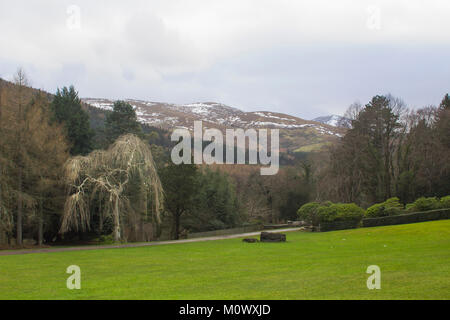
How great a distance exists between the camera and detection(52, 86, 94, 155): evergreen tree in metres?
36.7

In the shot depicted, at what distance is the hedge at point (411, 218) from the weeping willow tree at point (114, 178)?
17164 mm

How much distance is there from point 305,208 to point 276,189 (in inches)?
839

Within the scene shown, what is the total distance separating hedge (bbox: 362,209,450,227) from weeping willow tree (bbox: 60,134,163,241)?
17.2 m

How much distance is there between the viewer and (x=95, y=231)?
33.0 meters

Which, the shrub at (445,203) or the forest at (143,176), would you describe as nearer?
the forest at (143,176)

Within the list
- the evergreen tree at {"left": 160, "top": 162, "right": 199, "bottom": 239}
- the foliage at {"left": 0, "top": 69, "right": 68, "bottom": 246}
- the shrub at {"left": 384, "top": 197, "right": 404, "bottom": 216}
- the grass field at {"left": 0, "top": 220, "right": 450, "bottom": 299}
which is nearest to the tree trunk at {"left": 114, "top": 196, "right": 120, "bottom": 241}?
the foliage at {"left": 0, "top": 69, "right": 68, "bottom": 246}

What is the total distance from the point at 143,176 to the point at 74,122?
38.2 ft

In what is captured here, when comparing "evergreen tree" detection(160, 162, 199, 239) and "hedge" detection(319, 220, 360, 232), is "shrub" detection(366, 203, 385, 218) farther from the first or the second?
"evergreen tree" detection(160, 162, 199, 239)

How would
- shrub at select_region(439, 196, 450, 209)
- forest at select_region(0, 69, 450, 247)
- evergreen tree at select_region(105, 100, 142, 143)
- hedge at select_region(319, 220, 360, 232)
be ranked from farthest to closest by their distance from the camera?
evergreen tree at select_region(105, 100, 142, 143)
hedge at select_region(319, 220, 360, 232)
shrub at select_region(439, 196, 450, 209)
forest at select_region(0, 69, 450, 247)

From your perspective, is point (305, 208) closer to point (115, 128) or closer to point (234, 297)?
point (115, 128)

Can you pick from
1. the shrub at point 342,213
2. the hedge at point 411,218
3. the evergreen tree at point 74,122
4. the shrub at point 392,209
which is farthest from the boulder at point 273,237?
the evergreen tree at point 74,122

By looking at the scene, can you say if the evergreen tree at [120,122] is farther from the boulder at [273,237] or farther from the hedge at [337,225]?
the boulder at [273,237]

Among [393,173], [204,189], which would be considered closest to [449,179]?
[393,173]

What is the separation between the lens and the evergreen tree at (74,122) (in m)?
36.7
